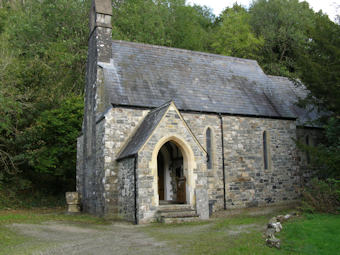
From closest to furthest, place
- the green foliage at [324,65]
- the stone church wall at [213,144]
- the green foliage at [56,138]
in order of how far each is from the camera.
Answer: the green foliage at [324,65] < the stone church wall at [213,144] < the green foliage at [56,138]

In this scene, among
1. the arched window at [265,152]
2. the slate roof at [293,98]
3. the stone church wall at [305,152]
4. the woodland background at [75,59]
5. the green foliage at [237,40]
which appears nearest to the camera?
the woodland background at [75,59]

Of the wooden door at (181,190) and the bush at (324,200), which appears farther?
the wooden door at (181,190)

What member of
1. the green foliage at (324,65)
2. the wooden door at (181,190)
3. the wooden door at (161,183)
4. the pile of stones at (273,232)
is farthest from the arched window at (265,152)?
the pile of stones at (273,232)

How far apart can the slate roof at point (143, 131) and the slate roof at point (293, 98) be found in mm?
9304

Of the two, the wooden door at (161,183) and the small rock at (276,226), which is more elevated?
the wooden door at (161,183)

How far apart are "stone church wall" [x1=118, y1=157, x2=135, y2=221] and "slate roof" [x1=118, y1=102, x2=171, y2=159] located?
0.39 metres

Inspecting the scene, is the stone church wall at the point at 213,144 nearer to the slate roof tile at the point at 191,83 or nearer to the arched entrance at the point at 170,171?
the slate roof tile at the point at 191,83

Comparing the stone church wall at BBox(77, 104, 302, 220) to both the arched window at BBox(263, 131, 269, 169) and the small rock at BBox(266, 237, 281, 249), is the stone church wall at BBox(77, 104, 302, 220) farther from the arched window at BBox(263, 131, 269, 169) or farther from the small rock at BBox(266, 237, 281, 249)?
the small rock at BBox(266, 237, 281, 249)

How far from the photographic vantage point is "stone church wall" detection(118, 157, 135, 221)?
46.3ft

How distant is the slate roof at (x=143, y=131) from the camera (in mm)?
14337

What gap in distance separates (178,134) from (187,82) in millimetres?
5956

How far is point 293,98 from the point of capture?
23.2 m

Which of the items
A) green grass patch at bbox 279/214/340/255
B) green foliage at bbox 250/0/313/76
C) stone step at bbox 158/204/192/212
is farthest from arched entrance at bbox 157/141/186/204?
green foliage at bbox 250/0/313/76

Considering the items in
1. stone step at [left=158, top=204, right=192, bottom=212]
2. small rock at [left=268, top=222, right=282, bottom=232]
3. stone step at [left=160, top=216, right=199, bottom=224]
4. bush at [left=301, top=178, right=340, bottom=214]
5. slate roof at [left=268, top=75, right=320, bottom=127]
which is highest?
slate roof at [left=268, top=75, right=320, bottom=127]
